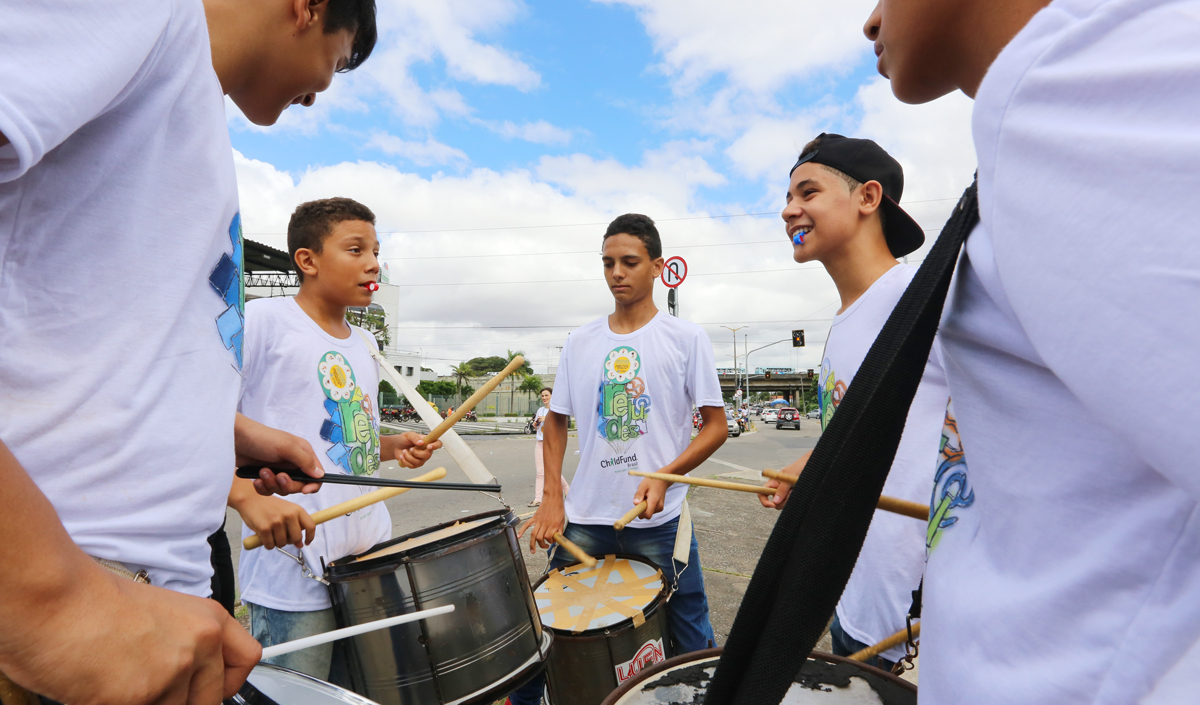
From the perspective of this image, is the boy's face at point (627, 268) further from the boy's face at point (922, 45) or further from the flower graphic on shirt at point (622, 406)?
the boy's face at point (922, 45)

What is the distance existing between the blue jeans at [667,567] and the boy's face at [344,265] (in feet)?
5.37

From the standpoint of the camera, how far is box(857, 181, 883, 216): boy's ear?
238cm

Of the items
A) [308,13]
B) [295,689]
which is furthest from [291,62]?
[295,689]

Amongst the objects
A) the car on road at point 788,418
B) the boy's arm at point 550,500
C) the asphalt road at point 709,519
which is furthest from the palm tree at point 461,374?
the boy's arm at point 550,500

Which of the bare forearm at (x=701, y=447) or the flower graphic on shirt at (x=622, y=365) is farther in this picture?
the flower graphic on shirt at (x=622, y=365)

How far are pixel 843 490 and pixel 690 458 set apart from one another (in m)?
2.19

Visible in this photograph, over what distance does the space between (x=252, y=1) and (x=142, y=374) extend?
73 centimetres

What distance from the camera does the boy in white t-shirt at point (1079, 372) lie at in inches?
15.7

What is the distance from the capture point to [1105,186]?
1.37ft

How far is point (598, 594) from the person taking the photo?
246cm

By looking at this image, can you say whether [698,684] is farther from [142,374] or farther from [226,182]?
[226,182]

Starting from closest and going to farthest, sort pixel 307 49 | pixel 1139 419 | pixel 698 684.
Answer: pixel 1139 419 → pixel 307 49 → pixel 698 684

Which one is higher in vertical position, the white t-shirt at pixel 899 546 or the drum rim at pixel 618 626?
the white t-shirt at pixel 899 546

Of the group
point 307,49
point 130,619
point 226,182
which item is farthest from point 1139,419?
point 307,49
